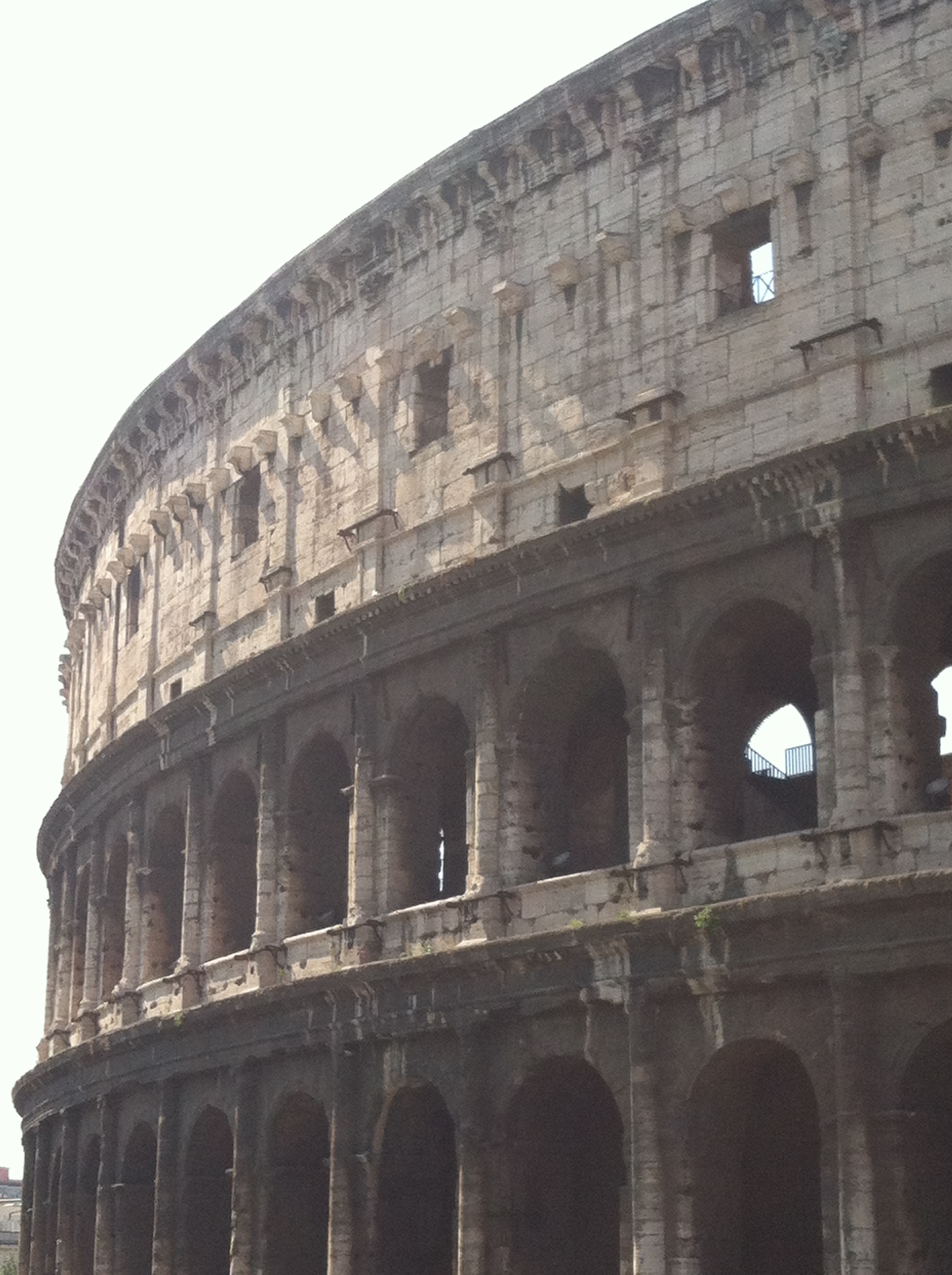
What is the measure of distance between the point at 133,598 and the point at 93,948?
5.58 meters

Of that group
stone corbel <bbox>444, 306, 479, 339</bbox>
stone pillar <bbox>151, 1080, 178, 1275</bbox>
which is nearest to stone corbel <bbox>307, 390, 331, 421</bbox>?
stone corbel <bbox>444, 306, 479, 339</bbox>

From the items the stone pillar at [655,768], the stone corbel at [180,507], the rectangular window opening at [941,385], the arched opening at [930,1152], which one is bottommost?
the arched opening at [930,1152]

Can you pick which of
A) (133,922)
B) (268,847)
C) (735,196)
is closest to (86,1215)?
(133,922)

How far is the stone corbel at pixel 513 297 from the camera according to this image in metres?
26.4

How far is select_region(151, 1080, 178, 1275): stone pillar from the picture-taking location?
30.0 m

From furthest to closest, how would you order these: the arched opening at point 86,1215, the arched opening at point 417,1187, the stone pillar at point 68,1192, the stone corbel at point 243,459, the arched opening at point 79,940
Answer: the arched opening at point 79,940, the stone pillar at point 68,1192, the arched opening at point 86,1215, the stone corbel at point 243,459, the arched opening at point 417,1187

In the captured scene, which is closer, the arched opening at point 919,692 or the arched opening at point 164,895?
the arched opening at point 919,692

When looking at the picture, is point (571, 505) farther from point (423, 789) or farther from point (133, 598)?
point (133, 598)

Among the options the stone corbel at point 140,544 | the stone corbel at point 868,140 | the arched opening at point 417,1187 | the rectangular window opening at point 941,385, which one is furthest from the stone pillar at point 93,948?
the rectangular window opening at point 941,385

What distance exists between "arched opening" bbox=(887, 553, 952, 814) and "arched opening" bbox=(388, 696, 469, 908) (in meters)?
6.39

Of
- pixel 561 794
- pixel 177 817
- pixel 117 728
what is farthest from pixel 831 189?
pixel 117 728

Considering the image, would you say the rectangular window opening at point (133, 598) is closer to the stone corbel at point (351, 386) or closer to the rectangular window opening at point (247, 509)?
the rectangular window opening at point (247, 509)

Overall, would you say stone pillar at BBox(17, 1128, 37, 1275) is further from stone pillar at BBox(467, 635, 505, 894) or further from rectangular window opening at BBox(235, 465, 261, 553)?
stone pillar at BBox(467, 635, 505, 894)

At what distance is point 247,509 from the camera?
32031 mm
